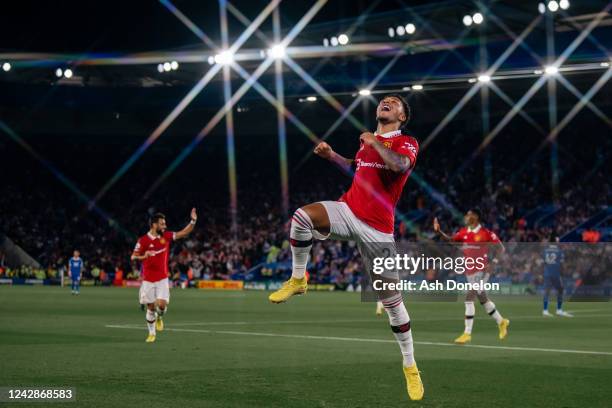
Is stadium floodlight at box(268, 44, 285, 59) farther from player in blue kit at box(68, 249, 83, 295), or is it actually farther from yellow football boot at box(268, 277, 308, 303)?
yellow football boot at box(268, 277, 308, 303)

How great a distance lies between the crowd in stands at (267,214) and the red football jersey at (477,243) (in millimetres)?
27002

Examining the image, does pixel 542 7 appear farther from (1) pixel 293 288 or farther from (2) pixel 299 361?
(1) pixel 293 288

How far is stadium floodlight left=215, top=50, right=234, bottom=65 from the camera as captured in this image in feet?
168

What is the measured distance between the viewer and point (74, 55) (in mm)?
53094

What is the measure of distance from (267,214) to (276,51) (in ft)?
54.2

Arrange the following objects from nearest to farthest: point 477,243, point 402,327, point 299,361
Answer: point 402,327 → point 299,361 → point 477,243

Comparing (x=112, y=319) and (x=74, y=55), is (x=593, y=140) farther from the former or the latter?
(x=112, y=319)

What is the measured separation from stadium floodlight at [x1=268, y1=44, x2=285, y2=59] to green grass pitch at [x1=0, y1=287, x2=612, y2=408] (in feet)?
81.2

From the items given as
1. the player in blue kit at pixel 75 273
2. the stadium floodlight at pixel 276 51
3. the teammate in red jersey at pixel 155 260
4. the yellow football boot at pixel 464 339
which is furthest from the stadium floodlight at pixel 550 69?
the teammate in red jersey at pixel 155 260

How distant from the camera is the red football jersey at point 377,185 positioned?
9555 mm

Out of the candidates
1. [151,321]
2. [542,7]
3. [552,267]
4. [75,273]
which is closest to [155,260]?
[151,321]

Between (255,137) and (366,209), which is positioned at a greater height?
(255,137)

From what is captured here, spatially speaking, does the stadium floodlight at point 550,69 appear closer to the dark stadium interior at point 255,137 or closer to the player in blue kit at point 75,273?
the dark stadium interior at point 255,137

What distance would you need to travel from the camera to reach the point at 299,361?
14484mm
